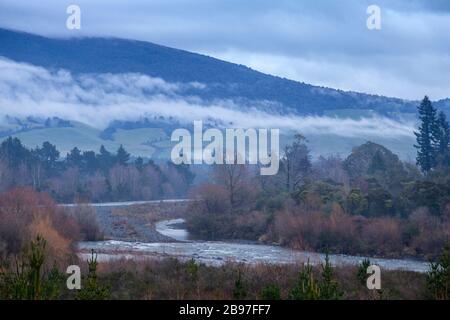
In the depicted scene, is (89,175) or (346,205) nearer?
(346,205)

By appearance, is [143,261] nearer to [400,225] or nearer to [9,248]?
[9,248]

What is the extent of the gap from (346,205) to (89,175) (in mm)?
51435

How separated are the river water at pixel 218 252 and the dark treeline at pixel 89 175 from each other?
28558 millimetres

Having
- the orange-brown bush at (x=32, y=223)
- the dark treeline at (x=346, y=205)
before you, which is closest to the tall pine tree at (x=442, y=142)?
the dark treeline at (x=346, y=205)

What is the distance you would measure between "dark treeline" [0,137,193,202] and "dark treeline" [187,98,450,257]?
62.4ft

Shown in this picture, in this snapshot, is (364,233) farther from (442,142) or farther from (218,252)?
(442,142)

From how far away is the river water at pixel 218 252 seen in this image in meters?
32.8

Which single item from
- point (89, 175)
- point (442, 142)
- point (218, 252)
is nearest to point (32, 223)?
point (218, 252)

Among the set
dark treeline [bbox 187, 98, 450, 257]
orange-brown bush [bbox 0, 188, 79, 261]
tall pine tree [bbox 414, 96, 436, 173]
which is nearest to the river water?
orange-brown bush [bbox 0, 188, 79, 261]

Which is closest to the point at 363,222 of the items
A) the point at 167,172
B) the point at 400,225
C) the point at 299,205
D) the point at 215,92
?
the point at 400,225

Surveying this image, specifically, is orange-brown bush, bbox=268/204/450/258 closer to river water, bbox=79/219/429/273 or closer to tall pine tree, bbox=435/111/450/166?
river water, bbox=79/219/429/273

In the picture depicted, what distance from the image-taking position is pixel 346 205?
164 ft

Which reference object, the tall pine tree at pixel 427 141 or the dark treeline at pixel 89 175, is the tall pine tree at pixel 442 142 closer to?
the tall pine tree at pixel 427 141

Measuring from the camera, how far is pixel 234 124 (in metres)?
163
